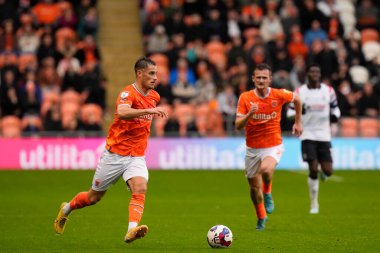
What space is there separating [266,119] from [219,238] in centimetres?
296

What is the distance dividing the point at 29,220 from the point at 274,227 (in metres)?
3.80

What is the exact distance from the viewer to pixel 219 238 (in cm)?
1221

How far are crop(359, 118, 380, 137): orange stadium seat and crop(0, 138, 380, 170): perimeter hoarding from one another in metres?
0.50

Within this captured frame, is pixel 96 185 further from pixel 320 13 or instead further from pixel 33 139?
pixel 320 13

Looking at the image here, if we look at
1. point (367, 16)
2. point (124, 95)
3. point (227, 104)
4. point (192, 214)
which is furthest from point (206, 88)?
point (124, 95)

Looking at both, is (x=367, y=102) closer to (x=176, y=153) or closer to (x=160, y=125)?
(x=176, y=153)

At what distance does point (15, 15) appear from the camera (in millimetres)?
29875

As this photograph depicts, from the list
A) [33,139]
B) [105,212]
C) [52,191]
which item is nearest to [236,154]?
[33,139]

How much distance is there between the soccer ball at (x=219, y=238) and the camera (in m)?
12.2

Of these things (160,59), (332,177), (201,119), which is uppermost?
(160,59)

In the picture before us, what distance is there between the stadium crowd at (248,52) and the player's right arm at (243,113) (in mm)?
12486

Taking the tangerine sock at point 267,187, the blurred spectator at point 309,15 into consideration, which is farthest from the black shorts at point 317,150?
the blurred spectator at point 309,15

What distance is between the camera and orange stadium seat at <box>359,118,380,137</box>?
88.5 ft

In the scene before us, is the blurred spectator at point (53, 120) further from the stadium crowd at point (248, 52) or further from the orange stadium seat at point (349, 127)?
the orange stadium seat at point (349, 127)
